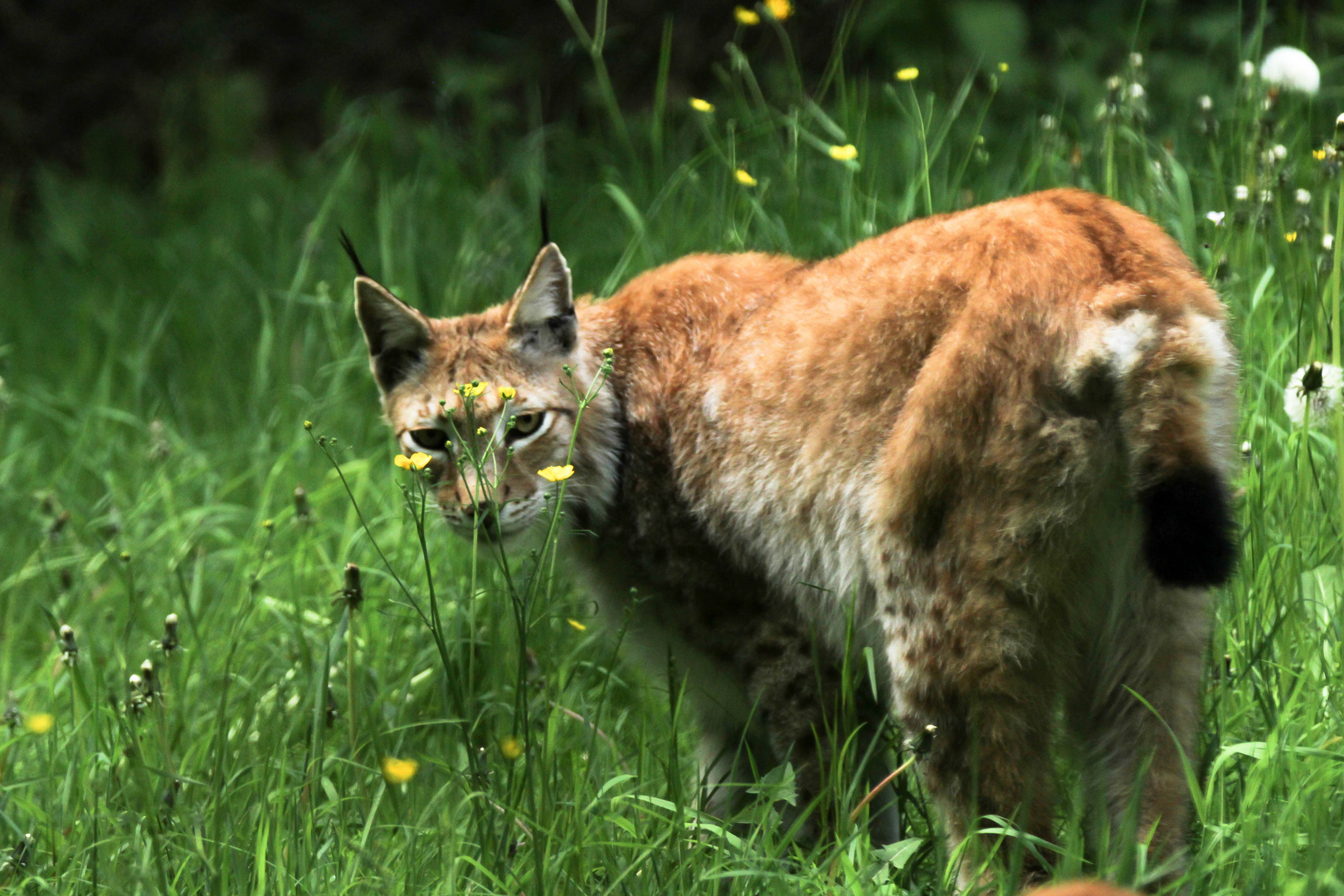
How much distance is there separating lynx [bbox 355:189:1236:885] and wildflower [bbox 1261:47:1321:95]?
1066mm

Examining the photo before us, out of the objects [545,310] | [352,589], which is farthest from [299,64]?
[352,589]

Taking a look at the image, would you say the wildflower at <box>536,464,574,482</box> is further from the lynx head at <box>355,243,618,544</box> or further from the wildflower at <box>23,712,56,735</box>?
the wildflower at <box>23,712,56,735</box>

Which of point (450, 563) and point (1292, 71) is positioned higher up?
point (1292, 71)

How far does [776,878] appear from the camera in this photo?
6.84 feet

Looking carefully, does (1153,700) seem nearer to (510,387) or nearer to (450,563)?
(510,387)

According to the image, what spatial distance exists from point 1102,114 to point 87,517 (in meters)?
3.36

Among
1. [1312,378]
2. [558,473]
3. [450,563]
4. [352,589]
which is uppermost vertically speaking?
[1312,378]

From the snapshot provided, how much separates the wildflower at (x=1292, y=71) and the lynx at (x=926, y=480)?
1.07 meters

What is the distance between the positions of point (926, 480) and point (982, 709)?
397 mm

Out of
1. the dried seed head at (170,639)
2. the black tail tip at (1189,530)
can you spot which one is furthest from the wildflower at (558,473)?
the black tail tip at (1189,530)

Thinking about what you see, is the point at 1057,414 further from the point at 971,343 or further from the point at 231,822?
the point at 231,822

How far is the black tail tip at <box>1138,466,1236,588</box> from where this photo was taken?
202 centimetres

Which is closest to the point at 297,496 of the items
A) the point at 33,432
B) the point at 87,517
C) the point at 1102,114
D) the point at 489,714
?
the point at 489,714

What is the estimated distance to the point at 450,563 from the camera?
3.47 meters
